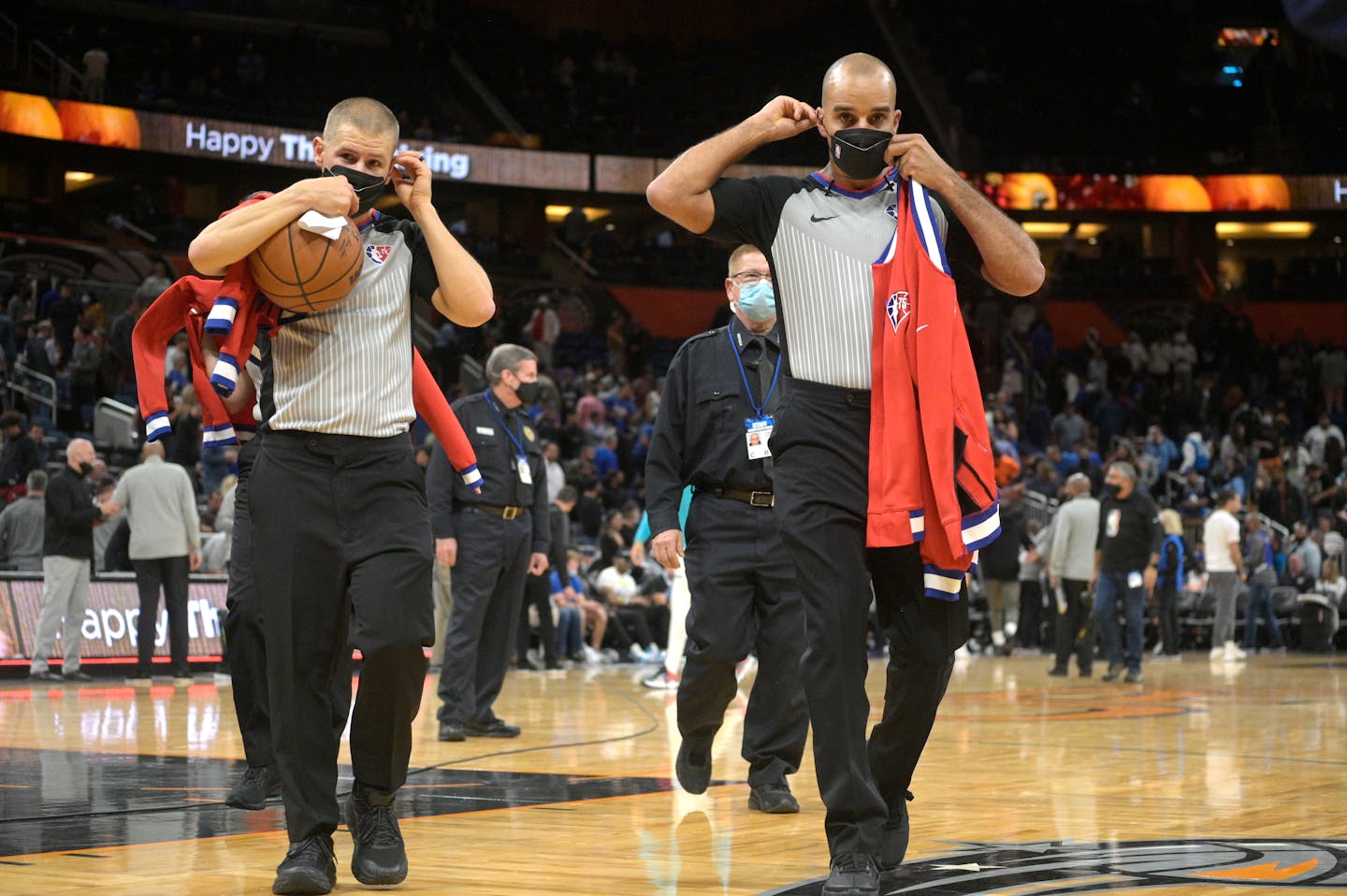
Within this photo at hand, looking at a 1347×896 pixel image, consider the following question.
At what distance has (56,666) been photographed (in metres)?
14.7

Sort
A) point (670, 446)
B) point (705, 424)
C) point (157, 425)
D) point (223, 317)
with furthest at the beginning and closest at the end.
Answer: point (670, 446)
point (705, 424)
point (157, 425)
point (223, 317)

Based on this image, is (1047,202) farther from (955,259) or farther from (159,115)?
(955,259)

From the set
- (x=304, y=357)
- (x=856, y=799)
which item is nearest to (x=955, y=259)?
(x=856, y=799)

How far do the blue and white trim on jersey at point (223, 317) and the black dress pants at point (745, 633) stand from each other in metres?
2.57

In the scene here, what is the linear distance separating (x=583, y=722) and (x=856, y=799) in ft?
20.2

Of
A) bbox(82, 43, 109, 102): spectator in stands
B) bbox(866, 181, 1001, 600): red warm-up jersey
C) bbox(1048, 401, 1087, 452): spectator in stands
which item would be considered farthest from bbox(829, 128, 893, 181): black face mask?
bbox(82, 43, 109, 102): spectator in stands

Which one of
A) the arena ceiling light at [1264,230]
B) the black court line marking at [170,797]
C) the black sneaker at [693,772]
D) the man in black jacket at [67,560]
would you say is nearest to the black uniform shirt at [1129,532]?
the black court line marking at [170,797]

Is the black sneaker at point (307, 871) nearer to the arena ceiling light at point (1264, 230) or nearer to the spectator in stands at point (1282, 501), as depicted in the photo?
the spectator in stands at point (1282, 501)

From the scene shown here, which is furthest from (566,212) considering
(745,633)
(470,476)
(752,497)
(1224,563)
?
(470,476)

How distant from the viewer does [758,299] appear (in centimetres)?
661

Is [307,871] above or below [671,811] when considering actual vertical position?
above

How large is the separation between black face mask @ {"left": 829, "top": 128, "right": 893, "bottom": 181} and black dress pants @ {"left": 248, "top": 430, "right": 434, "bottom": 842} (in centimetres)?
145

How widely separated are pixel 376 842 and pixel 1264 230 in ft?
124

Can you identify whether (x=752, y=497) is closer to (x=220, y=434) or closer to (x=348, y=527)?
(x=220, y=434)
